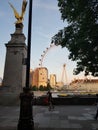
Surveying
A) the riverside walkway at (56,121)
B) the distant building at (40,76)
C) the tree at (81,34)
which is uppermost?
the distant building at (40,76)

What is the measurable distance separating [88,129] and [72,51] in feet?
17.8

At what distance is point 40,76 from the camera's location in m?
172

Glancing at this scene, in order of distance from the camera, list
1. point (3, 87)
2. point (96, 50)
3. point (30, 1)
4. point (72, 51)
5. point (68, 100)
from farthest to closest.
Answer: point (68, 100), point (3, 87), point (72, 51), point (96, 50), point (30, 1)

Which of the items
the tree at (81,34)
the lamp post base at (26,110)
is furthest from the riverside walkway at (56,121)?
the tree at (81,34)

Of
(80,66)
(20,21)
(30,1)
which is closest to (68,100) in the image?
(20,21)

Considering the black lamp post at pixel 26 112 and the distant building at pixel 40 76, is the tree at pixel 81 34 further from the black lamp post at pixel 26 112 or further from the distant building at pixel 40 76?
the distant building at pixel 40 76

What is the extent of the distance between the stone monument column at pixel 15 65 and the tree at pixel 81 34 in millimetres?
15270

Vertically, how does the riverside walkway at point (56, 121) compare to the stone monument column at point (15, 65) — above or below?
below

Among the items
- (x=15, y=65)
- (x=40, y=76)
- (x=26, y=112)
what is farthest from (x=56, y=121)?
(x=40, y=76)

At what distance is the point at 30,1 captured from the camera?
13.7m

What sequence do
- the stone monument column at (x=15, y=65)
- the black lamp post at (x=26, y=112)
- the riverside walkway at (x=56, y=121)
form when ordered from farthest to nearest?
1. the stone monument column at (x=15, y=65)
2. the riverside walkway at (x=56, y=121)
3. the black lamp post at (x=26, y=112)

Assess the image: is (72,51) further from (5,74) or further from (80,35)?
(5,74)

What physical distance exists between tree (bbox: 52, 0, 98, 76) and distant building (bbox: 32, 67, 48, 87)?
14875 cm

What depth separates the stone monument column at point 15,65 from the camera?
110 ft
